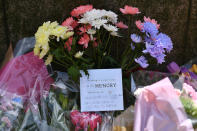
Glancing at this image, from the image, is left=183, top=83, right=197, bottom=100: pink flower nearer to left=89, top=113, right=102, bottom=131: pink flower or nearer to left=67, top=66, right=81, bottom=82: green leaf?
left=89, top=113, right=102, bottom=131: pink flower

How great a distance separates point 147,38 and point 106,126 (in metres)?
0.58

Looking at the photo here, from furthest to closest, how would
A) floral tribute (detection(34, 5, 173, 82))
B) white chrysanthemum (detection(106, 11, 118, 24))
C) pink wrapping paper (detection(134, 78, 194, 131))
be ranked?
1. white chrysanthemum (detection(106, 11, 118, 24))
2. floral tribute (detection(34, 5, 173, 82))
3. pink wrapping paper (detection(134, 78, 194, 131))

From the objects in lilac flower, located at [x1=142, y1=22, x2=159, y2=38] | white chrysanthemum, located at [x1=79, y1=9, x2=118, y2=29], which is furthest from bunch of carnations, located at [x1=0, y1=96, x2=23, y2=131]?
lilac flower, located at [x1=142, y1=22, x2=159, y2=38]

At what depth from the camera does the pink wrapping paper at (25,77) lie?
5.75ft

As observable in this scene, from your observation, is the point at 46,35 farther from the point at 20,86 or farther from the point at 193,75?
the point at 193,75

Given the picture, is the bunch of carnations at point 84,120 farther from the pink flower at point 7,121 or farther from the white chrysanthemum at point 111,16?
the white chrysanthemum at point 111,16

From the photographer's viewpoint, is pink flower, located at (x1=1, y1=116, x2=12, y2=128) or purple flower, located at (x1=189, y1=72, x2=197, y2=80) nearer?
pink flower, located at (x1=1, y1=116, x2=12, y2=128)

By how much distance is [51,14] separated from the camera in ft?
7.14

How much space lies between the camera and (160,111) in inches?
63.7

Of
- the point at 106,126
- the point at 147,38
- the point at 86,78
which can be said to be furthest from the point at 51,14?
the point at 106,126

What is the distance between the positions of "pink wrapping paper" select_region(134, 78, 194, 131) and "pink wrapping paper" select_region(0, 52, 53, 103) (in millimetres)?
600

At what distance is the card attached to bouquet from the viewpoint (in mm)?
1741

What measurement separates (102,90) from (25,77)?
1.66ft

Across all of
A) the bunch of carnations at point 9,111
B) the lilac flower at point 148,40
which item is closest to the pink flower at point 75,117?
the bunch of carnations at point 9,111
